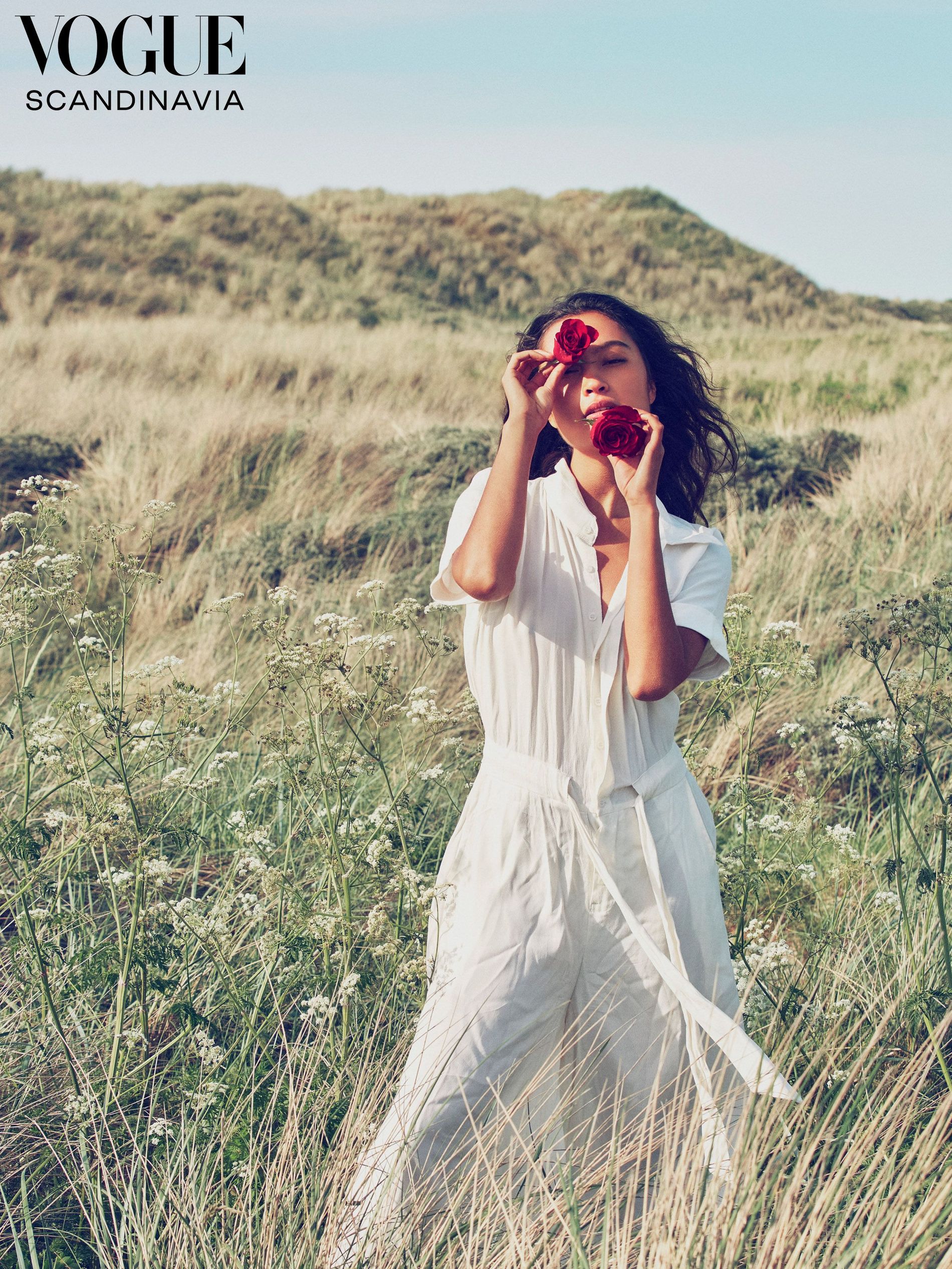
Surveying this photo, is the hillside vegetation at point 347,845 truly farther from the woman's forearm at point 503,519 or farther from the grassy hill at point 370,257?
the grassy hill at point 370,257

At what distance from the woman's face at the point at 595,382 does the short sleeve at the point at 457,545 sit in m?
0.20

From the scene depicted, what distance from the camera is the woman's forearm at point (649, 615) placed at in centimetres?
183

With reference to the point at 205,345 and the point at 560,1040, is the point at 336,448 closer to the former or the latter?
the point at 205,345

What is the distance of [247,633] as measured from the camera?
5.63 metres

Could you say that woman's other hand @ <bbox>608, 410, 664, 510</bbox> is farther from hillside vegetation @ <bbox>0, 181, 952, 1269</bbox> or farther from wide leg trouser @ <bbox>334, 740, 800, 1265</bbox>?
hillside vegetation @ <bbox>0, 181, 952, 1269</bbox>

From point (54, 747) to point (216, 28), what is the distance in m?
5.25

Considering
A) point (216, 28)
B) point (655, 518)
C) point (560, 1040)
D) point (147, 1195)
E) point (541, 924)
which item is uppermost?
point (216, 28)

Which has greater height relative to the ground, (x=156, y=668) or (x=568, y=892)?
(x=156, y=668)

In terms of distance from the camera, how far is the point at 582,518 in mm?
2096

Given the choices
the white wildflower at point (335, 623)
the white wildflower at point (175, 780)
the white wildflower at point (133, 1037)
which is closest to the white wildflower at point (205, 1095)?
the white wildflower at point (133, 1037)

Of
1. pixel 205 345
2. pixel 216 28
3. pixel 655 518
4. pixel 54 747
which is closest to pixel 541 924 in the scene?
pixel 655 518

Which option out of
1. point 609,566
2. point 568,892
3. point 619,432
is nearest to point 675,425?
point 609,566

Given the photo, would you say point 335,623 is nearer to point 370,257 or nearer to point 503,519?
point 503,519

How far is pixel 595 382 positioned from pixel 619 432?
0.73 ft
